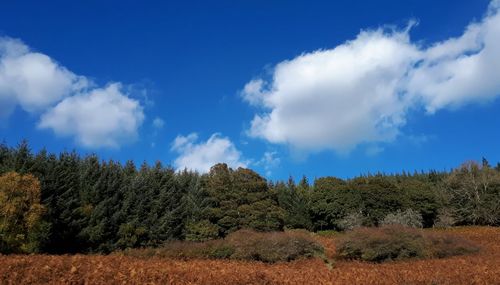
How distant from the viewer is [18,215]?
25.0m

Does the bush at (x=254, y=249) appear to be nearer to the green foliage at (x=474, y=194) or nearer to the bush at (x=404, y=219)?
the bush at (x=404, y=219)

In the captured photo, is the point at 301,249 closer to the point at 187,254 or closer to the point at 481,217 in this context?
the point at 187,254

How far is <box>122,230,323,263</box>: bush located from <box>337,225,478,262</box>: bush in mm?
1975

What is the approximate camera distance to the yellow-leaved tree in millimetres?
24375

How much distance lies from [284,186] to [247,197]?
2045cm

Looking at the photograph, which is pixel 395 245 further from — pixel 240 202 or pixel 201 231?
pixel 240 202

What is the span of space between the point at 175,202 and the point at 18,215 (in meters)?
20.4

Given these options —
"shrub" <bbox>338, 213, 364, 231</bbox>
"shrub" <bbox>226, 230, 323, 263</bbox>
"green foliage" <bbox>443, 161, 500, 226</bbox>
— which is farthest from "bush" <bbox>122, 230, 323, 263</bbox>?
"green foliage" <bbox>443, 161, 500, 226</bbox>

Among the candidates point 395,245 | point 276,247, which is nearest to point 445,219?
point 395,245

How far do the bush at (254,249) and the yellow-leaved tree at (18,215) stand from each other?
5.85 m

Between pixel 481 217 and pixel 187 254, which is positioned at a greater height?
pixel 481 217

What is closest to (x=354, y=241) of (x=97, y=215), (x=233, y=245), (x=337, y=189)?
(x=233, y=245)

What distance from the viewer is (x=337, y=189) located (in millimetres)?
61719

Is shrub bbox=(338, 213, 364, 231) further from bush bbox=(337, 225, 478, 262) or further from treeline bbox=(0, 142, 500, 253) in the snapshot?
bush bbox=(337, 225, 478, 262)
